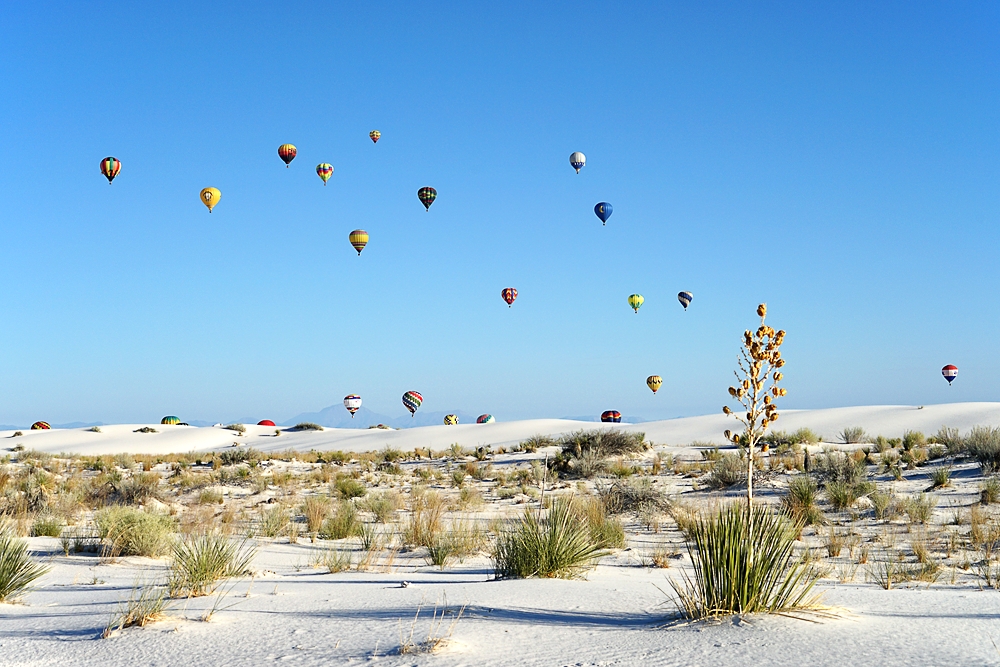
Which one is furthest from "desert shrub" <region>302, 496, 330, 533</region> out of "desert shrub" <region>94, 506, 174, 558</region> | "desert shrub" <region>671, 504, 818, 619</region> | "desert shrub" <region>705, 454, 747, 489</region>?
"desert shrub" <region>671, 504, 818, 619</region>

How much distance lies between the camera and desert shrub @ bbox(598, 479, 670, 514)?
542 inches

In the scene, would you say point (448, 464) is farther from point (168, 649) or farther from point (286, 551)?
point (168, 649)

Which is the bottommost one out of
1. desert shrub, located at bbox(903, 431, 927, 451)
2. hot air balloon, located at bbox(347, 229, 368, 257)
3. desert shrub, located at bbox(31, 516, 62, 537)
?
desert shrub, located at bbox(31, 516, 62, 537)

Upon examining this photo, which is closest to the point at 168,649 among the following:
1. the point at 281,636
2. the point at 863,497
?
the point at 281,636

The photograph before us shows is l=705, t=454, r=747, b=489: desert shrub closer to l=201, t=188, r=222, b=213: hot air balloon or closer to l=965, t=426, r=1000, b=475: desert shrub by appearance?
l=965, t=426, r=1000, b=475: desert shrub

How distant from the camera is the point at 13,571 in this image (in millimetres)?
6727

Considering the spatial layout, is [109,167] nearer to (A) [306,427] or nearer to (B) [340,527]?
(A) [306,427]

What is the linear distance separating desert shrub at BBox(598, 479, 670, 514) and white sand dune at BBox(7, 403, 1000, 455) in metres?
23.9

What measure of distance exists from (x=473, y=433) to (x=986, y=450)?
3623 cm

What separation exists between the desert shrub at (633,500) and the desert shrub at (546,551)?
6293 mm

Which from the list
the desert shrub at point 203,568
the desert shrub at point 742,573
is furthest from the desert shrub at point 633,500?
the desert shrub at point 742,573

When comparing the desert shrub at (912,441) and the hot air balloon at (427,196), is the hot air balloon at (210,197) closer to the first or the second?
the hot air balloon at (427,196)

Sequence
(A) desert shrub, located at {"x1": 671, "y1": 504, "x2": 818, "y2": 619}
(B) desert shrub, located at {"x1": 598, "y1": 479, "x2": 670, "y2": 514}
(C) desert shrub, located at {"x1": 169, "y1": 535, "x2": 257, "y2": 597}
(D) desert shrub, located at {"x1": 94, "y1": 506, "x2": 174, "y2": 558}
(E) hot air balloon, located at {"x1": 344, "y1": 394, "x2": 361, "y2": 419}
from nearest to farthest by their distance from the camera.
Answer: (A) desert shrub, located at {"x1": 671, "y1": 504, "x2": 818, "y2": 619}
(C) desert shrub, located at {"x1": 169, "y1": 535, "x2": 257, "y2": 597}
(D) desert shrub, located at {"x1": 94, "y1": 506, "x2": 174, "y2": 558}
(B) desert shrub, located at {"x1": 598, "y1": 479, "x2": 670, "y2": 514}
(E) hot air balloon, located at {"x1": 344, "y1": 394, "x2": 361, "y2": 419}

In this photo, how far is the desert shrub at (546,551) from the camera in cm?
726
